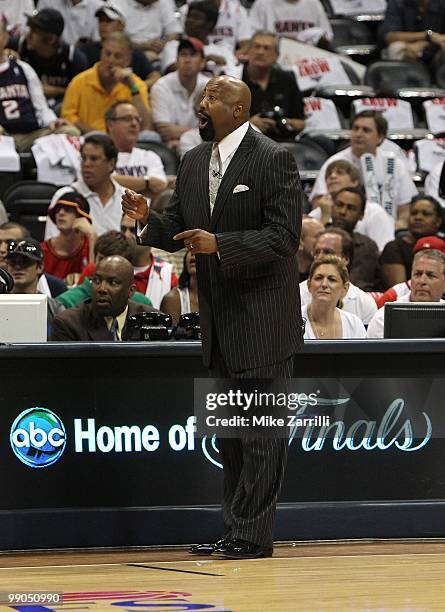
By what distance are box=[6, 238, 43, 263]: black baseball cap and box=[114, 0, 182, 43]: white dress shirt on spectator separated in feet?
19.8

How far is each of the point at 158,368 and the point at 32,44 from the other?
6474 mm

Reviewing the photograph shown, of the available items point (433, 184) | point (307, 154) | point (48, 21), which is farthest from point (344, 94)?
point (48, 21)

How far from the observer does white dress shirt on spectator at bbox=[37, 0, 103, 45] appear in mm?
12477

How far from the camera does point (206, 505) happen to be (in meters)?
5.87

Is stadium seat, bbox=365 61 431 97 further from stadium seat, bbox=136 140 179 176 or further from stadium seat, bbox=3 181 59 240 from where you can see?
stadium seat, bbox=3 181 59 240

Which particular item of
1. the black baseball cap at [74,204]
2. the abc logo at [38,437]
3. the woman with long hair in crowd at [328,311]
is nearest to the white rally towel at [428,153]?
the black baseball cap at [74,204]

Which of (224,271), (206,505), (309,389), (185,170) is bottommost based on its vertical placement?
(206,505)

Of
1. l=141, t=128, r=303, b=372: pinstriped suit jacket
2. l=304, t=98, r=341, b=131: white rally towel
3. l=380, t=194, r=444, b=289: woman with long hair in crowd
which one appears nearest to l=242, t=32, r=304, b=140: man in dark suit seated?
l=304, t=98, r=341, b=131: white rally towel

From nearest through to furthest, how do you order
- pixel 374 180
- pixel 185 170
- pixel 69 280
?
1. pixel 185 170
2. pixel 69 280
3. pixel 374 180

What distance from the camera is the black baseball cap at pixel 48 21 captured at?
1151 centimetres

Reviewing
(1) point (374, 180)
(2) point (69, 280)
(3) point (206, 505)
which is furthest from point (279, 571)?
(1) point (374, 180)

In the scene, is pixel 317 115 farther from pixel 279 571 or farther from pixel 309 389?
pixel 279 571

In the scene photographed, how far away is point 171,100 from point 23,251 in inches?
184

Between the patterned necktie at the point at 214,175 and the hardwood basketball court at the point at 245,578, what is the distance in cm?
140
